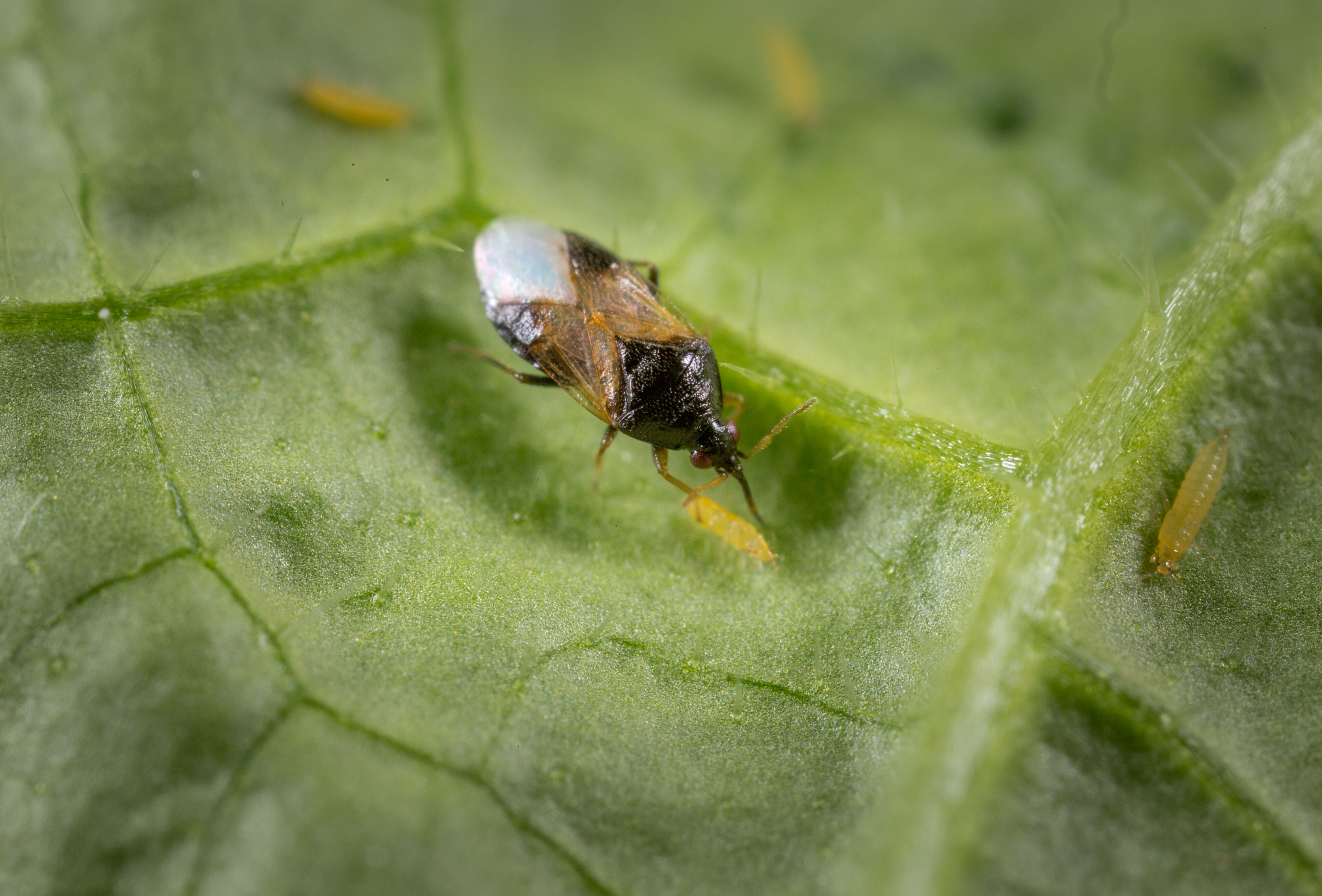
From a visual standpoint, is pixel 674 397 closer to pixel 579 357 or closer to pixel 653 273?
pixel 579 357

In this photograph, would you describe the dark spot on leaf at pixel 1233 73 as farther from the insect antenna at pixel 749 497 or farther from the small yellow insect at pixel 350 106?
the small yellow insect at pixel 350 106

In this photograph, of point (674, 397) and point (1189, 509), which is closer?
point (1189, 509)

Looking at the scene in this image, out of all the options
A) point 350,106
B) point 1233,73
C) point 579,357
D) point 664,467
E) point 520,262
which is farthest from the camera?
point 1233,73

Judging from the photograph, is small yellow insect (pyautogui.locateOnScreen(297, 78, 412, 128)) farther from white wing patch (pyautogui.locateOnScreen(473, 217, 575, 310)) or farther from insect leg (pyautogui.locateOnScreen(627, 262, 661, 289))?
insect leg (pyautogui.locateOnScreen(627, 262, 661, 289))

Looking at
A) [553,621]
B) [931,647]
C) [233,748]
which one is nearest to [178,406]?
A: [233,748]

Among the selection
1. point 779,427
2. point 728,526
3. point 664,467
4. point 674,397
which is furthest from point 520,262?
point 728,526

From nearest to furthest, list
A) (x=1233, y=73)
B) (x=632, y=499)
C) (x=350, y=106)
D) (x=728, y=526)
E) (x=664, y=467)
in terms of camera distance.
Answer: (x=728, y=526), (x=632, y=499), (x=664, y=467), (x=350, y=106), (x=1233, y=73)
